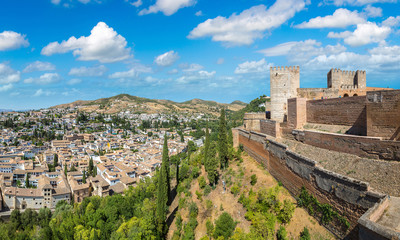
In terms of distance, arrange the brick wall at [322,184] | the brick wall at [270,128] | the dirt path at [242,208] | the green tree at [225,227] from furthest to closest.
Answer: the brick wall at [270,128] → the green tree at [225,227] → the dirt path at [242,208] → the brick wall at [322,184]

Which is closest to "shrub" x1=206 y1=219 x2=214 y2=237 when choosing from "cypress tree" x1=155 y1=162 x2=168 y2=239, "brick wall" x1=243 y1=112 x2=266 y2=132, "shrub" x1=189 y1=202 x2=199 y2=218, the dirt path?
the dirt path

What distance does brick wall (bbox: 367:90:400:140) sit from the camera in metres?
8.95

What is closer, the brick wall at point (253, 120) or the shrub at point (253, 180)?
the shrub at point (253, 180)

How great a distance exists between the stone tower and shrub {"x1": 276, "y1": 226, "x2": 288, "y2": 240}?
10.8m

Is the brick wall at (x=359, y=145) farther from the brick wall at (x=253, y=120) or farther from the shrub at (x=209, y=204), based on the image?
the brick wall at (x=253, y=120)

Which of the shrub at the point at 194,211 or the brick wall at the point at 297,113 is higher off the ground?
the brick wall at the point at 297,113

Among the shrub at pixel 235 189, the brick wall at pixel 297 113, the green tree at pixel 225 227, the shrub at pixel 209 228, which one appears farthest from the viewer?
the shrub at pixel 235 189

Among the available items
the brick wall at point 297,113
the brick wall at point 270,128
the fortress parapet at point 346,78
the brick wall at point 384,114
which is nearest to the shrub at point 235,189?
the brick wall at point 270,128

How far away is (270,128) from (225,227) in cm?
785

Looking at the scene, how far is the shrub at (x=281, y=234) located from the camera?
10280 millimetres

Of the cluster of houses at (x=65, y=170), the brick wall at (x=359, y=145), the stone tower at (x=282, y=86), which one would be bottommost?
the cluster of houses at (x=65, y=170)

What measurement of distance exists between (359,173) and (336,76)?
42.1 ft

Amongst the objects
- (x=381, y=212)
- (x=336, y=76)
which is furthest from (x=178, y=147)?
(x=381, y=212)

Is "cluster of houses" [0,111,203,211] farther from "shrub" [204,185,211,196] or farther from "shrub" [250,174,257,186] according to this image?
"shrub" [250,174,257,186]
